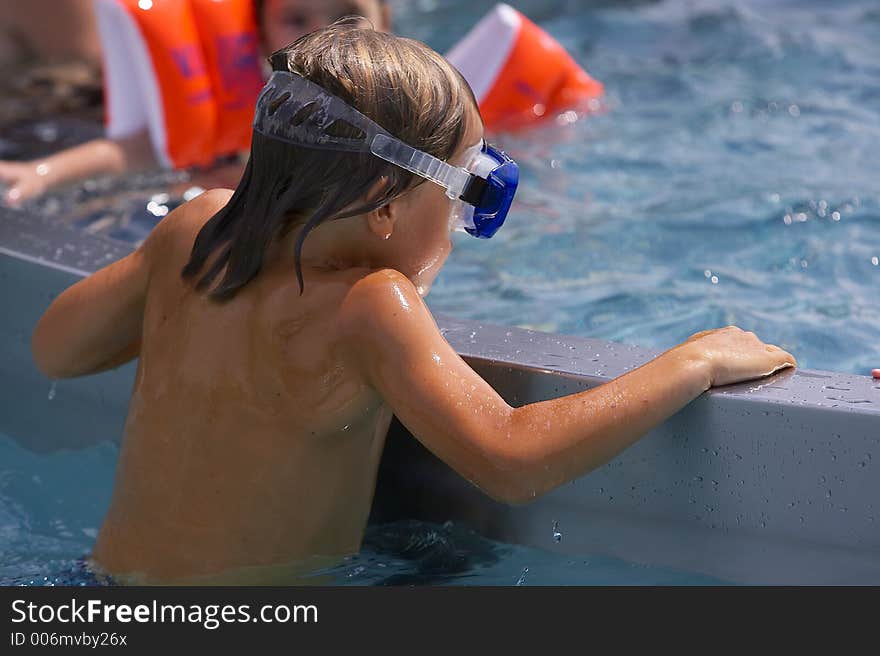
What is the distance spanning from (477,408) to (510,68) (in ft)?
10.4

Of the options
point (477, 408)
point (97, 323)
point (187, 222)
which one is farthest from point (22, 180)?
point (477, 408)

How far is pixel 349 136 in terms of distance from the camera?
1.76 meters

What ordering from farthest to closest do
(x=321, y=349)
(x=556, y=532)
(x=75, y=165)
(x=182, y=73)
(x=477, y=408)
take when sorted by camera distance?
(x=182, y=73) → (x=75, y=165) → (x=556, y=532) → (x=321, y=349) → (x=477, y=408)

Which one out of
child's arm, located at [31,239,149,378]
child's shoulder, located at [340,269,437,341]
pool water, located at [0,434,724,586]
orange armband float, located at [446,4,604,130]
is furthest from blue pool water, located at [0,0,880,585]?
child's shoulder, located at [340,269,437,341]

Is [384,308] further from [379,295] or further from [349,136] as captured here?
[349,136]

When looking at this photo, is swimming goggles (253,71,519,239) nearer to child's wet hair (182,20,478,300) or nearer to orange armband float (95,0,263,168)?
child's wet hair (182,20,478,300)

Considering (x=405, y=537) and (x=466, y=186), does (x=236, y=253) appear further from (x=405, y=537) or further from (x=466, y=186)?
(x=405, y=537)

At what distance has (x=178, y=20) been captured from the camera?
13.9 feet

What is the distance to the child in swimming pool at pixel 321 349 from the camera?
172 cm

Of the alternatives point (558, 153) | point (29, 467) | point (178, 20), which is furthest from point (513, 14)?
point (29, 467)

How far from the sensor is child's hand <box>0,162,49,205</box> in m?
3.82

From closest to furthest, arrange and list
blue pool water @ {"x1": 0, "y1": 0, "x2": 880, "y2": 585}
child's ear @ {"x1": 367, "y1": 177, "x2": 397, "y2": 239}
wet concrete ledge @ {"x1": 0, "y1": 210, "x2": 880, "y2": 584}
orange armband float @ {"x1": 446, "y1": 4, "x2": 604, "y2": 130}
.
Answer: child's ear @ {"x1": 367, "y1": 177, "x2": 397, "y2": 239} < wet concrete ledge @ {"x1": 0, "y1": 210, "x2": 880, "y2": 584} < blue pool water @ {"x1": 0, "y1": 0, "x2": 880, "y2": 585} < orange armband float @ {"x1": 446, "y1": 4, "x2": 604, "y2": 130}

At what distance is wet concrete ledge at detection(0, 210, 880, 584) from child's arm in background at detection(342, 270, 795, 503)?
243 millimetres
